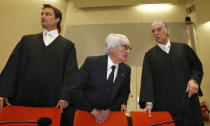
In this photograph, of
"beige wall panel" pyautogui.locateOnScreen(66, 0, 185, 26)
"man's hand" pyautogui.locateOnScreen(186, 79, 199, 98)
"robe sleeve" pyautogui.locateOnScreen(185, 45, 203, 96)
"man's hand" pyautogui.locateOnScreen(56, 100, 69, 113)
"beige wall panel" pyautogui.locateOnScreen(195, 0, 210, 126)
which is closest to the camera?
"man's hand" pyautogui.locateOnScreen(56, 100, 69, 113)

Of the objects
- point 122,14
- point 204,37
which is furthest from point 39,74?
point 204,37

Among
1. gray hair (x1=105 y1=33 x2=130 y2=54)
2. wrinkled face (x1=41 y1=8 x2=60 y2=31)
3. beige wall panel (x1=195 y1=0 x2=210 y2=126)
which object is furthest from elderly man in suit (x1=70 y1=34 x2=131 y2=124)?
beige wall panel (x1=195 y1=0 x2=210 y2=126)

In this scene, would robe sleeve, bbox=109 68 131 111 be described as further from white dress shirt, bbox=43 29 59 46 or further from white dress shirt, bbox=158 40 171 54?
white dress shirt, bbox=43 29 59 46

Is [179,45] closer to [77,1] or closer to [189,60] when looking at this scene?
[189,60]

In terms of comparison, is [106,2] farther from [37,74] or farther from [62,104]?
[62,104]

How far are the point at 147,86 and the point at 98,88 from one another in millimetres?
491

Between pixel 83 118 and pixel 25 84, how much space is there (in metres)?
0.67

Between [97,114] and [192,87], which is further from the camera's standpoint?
[192,87]

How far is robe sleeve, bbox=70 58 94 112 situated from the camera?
1510mm

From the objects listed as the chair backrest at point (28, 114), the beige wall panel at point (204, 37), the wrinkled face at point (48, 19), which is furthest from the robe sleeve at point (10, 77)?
the beige wall panel at point (204, 37)

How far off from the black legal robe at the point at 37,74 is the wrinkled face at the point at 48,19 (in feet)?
0.64

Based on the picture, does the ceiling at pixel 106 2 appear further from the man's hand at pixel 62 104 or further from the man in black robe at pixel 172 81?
the man's hand at pixel 62 104

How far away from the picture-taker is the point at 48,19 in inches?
78.4

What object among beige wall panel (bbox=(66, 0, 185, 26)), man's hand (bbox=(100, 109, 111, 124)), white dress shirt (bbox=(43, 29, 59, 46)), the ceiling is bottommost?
man's hand (bbox=(100, 109, 111, 124))
